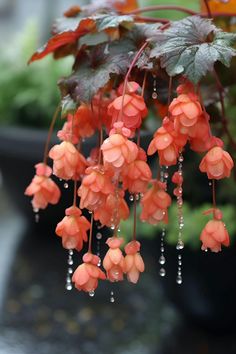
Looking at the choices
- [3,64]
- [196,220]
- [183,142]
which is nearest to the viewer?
[183,142]

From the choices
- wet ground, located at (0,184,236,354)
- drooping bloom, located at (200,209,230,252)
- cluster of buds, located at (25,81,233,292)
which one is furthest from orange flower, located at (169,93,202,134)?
wet ground, located at (0,184,236,354)

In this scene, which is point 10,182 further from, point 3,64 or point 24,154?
point 3,64

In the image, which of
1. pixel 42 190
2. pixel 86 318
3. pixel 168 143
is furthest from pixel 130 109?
pixel 86 318

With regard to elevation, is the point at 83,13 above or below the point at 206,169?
above

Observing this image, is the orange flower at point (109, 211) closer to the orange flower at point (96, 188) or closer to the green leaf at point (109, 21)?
the orange flower at point (96, 188)

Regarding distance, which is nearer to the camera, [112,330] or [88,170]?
[88,170]

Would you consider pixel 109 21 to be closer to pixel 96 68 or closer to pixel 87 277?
pixel 96 68

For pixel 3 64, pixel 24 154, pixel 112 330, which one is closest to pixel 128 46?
pixel 112 330
